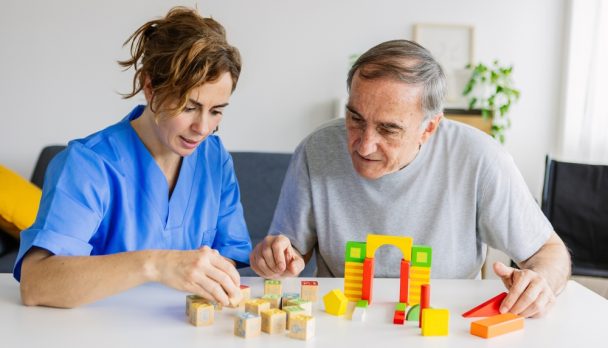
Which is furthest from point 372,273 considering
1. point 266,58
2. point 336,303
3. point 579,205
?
point 266,58

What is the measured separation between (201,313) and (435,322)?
402mm

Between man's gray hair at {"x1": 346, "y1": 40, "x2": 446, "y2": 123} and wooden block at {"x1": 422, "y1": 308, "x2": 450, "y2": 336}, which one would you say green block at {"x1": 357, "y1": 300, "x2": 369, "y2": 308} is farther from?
man's gray hair at {"x1": 346, "y1": 40, "x2": 446, "y2": 123}

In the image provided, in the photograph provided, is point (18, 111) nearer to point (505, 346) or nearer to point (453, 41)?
point (453, 41)

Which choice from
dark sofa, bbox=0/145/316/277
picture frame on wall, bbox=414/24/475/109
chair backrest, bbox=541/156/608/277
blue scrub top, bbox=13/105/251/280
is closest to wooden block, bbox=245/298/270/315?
blue scrub top, bbox=13/105/251/280

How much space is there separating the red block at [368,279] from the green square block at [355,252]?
21mm

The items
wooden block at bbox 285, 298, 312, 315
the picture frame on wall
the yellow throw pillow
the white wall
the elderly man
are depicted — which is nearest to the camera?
wooden block at bbox 285, 298, 312, 315

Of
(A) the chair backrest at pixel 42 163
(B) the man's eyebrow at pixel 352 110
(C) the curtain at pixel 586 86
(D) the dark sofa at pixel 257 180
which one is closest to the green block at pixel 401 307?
(B) the man's eyebrow at pixel 352 110

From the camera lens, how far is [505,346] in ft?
3.81

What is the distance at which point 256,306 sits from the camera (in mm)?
1200

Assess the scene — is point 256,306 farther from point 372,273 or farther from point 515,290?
point 515,290

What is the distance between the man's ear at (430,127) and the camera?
165cm

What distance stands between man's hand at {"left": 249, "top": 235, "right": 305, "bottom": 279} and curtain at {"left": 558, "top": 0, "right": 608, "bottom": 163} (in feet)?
9.41

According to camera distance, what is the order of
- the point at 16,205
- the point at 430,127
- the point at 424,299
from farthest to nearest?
the point at 16,205 < the point at 430,127 < the point at 424,299

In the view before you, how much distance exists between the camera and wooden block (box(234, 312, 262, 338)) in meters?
1.14
